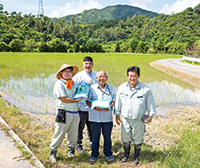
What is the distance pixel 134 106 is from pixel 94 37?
107042mm

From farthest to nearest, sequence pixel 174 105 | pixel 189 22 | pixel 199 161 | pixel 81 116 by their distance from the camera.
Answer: pixel 189 22
pixel 174 105
pixel 81 116
pixel 199 161

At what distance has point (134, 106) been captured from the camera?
3.12 m

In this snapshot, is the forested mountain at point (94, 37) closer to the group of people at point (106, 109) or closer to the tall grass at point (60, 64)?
the tall grass at point (60, 64)

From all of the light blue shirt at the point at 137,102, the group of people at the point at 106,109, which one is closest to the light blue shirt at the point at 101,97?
the group of people at the point at 106,109

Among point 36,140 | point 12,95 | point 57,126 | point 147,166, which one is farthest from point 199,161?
point 12,95

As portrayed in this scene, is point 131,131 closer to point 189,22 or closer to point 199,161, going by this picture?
point 199,161

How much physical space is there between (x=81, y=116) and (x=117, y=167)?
1.15 m

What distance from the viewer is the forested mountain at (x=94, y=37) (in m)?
50.9

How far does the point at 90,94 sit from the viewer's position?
3367 mm

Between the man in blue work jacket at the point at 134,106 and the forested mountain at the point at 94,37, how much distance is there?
31.4 metres

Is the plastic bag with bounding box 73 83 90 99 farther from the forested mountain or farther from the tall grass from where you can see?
the forested mountain

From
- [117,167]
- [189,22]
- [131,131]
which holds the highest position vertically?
[189,22]

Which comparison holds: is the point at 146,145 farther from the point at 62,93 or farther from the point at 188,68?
the point at 188,68

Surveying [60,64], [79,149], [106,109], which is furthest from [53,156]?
[60,64]
